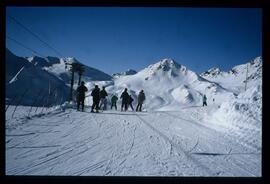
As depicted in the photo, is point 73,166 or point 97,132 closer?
point 73,166

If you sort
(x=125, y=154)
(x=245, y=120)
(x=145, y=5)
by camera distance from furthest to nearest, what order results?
(x=245, y=120)
(x=125, y=154)
(x=145, y=5)

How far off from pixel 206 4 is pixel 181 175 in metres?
2.85

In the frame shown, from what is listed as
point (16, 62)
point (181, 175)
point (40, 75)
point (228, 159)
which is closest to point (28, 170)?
point (181, 175)

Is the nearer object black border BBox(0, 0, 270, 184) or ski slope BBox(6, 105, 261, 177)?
black border BBox(0, 0, 270, 184)

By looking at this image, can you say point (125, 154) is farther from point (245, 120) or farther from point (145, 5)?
point (245, 120)

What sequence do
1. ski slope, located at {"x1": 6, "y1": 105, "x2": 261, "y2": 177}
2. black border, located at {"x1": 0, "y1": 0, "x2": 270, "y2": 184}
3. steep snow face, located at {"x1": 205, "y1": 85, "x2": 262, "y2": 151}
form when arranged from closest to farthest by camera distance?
1. black border, located at {"x1": 0, "y1": 0, "x2": 270, "y2": 184}
2. ski slope, located at {"x1": 6, "y1": 105, "x2": 261, "y2": 177}
3. steep snow face, located at {"x1": 205, "y1": 85, "x2": 262, "y2": 151}

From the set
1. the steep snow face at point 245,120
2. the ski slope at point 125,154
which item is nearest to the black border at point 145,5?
the ski slope at point 125,154

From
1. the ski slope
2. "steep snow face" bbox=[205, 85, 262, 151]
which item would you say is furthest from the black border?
"steep snow face" bbox=[205, 85, 262, 151]

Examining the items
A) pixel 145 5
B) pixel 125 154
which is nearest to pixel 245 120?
pixel 125 154

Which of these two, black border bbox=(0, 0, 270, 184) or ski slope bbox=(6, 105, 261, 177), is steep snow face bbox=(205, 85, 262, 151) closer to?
ski slope bbox=(6, 105, 261, 177)

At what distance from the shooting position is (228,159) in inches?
196

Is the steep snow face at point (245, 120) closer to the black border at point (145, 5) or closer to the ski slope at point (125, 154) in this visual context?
the ski slope at point (125, 154)
